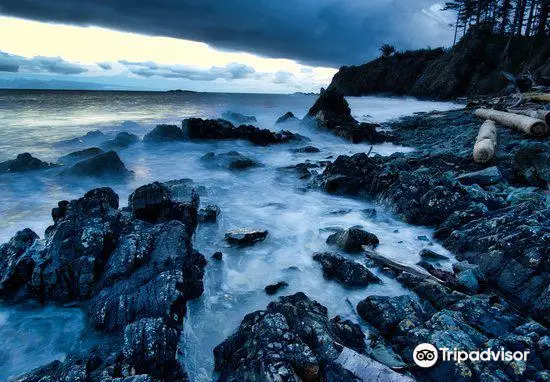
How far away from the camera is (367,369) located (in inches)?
135

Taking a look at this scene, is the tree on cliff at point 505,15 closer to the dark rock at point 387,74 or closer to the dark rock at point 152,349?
the dark rock at point 387,74

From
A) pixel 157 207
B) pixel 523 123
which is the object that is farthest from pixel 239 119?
pixel 157 207

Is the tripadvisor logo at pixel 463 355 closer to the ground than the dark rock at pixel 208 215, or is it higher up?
higher up

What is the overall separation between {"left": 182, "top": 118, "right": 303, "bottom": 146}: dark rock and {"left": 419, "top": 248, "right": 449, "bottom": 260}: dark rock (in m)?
15.1

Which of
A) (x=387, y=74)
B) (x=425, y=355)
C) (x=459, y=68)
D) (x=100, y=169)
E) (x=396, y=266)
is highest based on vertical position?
(x=459, y=68)

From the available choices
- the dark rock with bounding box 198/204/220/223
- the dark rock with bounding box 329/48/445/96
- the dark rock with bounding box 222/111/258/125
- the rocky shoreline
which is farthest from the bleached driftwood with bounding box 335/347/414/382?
the dark rock with bounding box 329/48/445/96

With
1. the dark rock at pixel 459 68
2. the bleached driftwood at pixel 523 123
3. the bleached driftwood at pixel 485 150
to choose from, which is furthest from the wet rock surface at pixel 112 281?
the dark rock at pixel 459 68

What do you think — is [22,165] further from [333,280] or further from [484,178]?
[484,178]

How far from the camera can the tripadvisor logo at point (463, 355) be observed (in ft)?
11.7

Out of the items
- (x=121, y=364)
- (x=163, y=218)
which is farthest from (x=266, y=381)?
(x=163, y=218)

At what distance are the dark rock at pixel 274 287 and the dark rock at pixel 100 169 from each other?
32.5ft

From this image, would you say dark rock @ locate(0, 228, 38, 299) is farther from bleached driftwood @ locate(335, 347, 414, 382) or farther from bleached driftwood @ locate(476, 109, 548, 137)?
bleached driftwood @ locate(476, 109, 548, 137)

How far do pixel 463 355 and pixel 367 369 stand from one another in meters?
1.10

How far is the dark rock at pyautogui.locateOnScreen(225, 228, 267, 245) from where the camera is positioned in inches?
299
